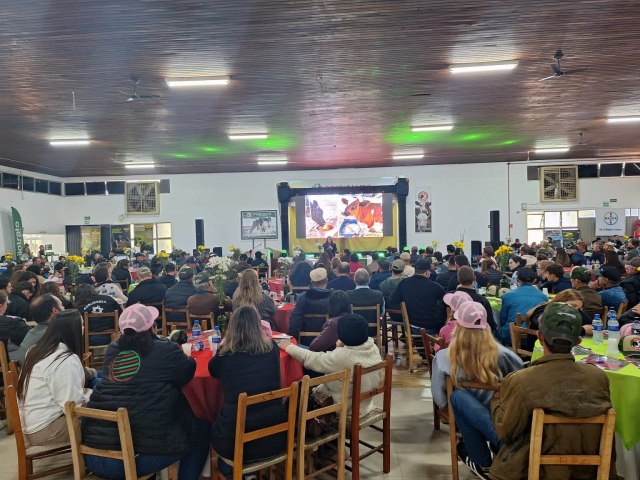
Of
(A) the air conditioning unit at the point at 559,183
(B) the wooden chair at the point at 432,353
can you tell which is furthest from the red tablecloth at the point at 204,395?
(A) the air conditioning unit at the point at 559,183

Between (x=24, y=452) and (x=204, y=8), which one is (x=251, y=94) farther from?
(x=24, y=452)

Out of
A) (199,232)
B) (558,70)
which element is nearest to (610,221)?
(558,70)

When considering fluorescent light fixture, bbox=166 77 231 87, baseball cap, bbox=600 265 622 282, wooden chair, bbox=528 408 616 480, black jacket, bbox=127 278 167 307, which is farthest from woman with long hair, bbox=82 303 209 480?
baseball cap, bbox=600 265 622 282

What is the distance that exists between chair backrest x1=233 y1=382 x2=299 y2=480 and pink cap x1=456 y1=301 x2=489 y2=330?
110cm

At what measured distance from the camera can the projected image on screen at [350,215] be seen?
16.6 meters

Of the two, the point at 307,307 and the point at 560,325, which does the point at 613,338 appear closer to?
the point at 560,325

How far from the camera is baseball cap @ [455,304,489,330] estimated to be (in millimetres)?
2924

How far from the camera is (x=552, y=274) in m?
5.93

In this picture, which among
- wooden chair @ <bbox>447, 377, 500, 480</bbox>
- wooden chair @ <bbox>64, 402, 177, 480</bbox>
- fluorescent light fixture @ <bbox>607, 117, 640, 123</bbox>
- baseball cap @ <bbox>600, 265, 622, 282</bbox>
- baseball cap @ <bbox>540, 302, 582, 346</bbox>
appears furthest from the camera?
fluorescent light fixture @ <bbox>607, 117, 640, 123</bbox>

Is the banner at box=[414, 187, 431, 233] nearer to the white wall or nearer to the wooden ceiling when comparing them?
the white wall

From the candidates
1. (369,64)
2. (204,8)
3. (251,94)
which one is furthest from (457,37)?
(251,94)

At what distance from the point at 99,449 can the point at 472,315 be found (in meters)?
2.24

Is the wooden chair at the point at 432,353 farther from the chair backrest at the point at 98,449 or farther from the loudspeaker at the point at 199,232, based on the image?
the loudspeaker at the point at 199,232

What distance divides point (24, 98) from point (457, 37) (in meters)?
6.50
